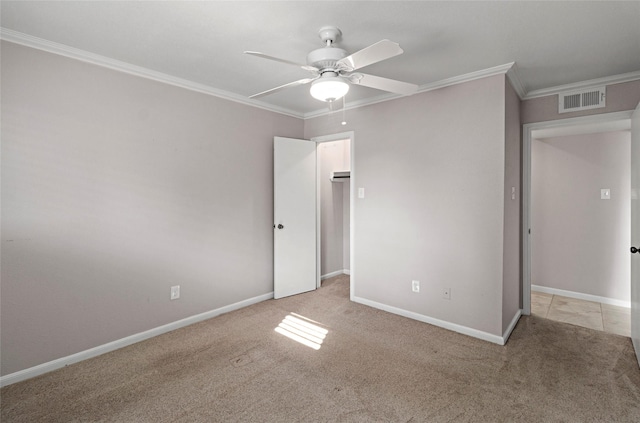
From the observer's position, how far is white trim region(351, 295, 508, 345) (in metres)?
2.82

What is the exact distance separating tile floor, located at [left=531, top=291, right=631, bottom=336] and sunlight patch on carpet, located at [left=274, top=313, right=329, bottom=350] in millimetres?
2488

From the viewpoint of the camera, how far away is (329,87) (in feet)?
6.73

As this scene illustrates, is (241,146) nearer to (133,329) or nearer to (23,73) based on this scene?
(23,73)

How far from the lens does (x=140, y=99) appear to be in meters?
2.81

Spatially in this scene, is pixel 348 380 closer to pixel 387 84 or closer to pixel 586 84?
pixel 387 84

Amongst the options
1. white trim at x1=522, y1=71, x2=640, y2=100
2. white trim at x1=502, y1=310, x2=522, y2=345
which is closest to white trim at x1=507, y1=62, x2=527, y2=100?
white trim at x1=522, y1=71, x2=640, y2=100

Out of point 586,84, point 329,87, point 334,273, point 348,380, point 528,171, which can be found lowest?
point 348,380

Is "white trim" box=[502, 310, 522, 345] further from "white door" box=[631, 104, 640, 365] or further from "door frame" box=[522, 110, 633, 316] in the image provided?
"white door" box=[631, 104, 640, 365]

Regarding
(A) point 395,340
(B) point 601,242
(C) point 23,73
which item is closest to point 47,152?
(C) point 23,73

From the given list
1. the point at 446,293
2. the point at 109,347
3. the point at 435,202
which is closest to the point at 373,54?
the point at 435,202

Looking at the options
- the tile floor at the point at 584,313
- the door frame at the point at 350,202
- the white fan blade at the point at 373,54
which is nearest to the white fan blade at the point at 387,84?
the white fan blade at the point at 373,54

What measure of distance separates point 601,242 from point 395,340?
10.1 feet

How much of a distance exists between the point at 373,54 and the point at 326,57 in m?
0.36

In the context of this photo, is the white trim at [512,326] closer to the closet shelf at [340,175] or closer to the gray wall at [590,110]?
the gray wall at [590,110]
